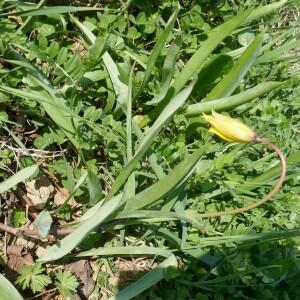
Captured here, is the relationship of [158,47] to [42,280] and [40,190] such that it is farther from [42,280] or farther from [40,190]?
[42,280]

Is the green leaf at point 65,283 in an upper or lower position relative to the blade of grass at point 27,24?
lower

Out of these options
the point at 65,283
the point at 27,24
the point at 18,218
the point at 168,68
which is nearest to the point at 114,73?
the point at 168,68

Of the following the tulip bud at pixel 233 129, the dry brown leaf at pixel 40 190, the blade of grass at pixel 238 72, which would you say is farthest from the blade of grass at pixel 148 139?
the dry brown leaf at pixel 40 190

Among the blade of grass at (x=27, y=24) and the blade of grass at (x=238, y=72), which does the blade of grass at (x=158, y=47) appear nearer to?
the blade of grass at (x=238, y=72)

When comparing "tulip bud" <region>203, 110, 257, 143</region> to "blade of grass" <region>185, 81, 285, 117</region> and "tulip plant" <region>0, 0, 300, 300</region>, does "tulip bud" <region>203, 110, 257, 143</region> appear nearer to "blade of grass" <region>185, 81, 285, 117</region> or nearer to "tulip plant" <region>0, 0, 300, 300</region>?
"tulip plant" <region>0, 0, 300, 300</region>

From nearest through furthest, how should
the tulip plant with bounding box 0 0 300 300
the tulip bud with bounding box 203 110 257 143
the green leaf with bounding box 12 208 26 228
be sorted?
the tulip bud with bounding box 203 110 257 143, the tulip plant with bounding box 0 0 300 300, the green leaf with bounding box 12 208 26 228

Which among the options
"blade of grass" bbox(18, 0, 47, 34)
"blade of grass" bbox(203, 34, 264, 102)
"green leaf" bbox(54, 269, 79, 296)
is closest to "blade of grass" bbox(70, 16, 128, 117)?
"blade of grass" bbox(18, 0, 47, 34)

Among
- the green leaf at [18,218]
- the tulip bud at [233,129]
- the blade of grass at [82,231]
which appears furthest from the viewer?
the green leaf at [18,218]

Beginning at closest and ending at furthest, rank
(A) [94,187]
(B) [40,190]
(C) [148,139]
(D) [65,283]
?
(C) [148,139] < (A) [94,187] < (D) [65,283] < (B) [40,190]

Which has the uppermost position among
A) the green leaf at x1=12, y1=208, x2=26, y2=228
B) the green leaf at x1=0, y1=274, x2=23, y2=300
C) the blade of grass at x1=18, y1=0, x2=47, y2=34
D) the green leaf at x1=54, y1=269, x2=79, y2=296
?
the blade of grass at x1=18, y1=0, x2=47, y2=34

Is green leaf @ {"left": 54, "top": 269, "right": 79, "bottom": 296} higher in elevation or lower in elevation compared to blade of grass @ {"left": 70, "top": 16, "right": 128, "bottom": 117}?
lower

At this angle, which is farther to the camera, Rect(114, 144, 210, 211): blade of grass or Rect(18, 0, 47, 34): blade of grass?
Rect(18, 0, 47, 34): blade of grass
